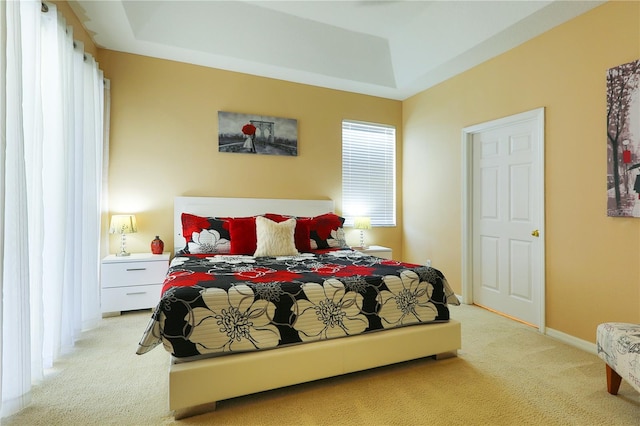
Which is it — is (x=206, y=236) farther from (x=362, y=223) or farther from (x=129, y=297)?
(x=362, y=223)

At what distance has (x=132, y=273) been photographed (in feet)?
10.7

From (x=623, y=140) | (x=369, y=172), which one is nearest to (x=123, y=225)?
(x=369, y=172)

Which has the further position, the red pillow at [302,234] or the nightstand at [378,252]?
the nightstand at [378,252]

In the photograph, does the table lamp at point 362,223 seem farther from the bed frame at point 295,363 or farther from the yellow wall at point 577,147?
the bed frame at point 295,363

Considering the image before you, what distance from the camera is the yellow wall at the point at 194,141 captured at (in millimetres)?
3580

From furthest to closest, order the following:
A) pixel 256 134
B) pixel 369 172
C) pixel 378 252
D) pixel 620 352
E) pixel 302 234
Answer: pixel 369 172
pixel 378 252
pixel 256 134
pixel 302 234
pixel 620 352

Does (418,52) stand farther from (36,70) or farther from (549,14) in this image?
(36,70)

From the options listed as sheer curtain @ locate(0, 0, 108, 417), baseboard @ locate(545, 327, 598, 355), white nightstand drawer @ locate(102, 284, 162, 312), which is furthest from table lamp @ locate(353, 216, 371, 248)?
sheer curtain @ locate(0, 0, 108, 417)

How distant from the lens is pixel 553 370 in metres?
2.24

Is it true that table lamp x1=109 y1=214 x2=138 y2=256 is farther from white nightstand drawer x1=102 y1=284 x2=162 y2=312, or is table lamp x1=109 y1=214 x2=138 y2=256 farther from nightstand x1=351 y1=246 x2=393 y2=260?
nightstand x1=351 y1=246 x2=393 y2=260

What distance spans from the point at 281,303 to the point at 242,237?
139 cm

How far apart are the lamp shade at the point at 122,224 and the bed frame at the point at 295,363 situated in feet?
6.84

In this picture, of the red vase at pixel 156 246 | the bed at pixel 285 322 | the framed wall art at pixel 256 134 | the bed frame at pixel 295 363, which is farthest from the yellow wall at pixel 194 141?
the bed frame at pixel 295 363

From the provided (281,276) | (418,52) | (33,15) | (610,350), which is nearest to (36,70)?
(33,15)
